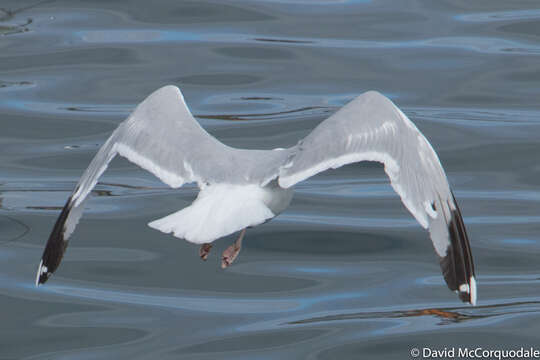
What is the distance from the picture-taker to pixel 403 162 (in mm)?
6137

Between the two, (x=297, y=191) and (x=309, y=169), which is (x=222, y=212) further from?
(x=297, y=191)

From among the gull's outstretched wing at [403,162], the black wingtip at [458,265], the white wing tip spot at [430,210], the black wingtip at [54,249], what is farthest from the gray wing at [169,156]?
the black wingtip at [458,265]

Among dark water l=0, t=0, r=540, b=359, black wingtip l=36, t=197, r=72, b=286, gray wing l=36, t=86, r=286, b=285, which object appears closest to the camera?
gray wing l=36, t=86, r=286, b=285

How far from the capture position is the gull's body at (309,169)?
5801 millimetres

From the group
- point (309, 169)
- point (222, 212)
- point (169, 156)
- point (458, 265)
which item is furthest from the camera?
point (169, 156)

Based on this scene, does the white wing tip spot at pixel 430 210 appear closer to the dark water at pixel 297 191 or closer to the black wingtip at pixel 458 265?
the black wingtip at pixel 458 265

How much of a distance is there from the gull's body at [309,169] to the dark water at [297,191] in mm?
1832

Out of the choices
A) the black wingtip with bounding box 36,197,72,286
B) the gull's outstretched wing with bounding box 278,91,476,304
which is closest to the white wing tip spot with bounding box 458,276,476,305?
the gull's outstretched wing with bounding box 278,91,476,304

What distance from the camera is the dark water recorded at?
812 cm

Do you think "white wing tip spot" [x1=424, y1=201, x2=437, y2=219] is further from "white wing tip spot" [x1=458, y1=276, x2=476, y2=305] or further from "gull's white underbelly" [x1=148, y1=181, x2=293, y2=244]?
"gull's white underbelly" [x1=148, y1=181, x2=293, y2=244]

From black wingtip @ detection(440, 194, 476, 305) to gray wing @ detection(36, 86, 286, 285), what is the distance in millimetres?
1014

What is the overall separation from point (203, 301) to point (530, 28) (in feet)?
30.1

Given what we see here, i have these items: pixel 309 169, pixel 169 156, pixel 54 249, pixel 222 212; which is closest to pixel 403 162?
pixel 309 169

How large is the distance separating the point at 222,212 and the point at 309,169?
52cm
